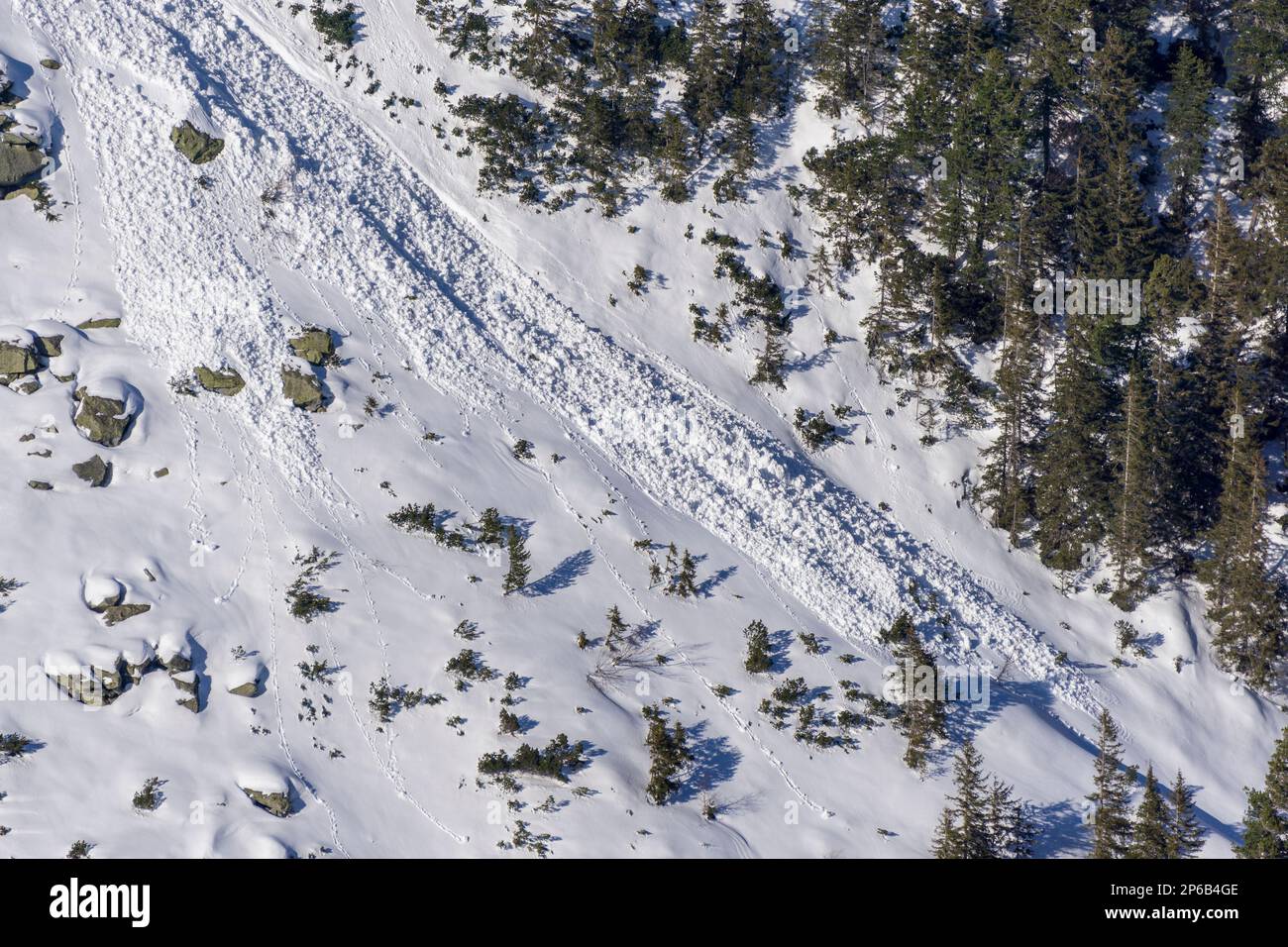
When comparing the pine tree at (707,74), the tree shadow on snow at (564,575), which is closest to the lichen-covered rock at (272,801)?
the tree shadow on snow at (564,575)

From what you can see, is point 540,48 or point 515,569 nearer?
point 515,569

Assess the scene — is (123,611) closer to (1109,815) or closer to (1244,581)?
(1109,815)

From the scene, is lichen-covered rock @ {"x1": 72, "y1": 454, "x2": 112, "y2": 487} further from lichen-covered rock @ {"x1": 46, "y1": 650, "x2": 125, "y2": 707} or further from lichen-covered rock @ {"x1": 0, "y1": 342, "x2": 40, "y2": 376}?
lichen-covered rock @ {"x1": 46, "y1": 650, "x2": 125, "y2": 707}

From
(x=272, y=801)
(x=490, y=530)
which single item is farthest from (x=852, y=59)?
(x=272, y=801)

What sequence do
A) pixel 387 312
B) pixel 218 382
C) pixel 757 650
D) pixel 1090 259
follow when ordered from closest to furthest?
pixel 757 650, pixel 218 382, pixel 387 312, pixel 1090 259

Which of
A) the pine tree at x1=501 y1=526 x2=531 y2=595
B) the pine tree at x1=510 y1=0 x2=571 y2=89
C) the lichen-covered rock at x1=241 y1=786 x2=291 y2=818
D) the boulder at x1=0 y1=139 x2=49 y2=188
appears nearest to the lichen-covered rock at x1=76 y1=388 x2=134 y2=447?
the boulder at x1=0 y1=139 x2=49 y2=188
